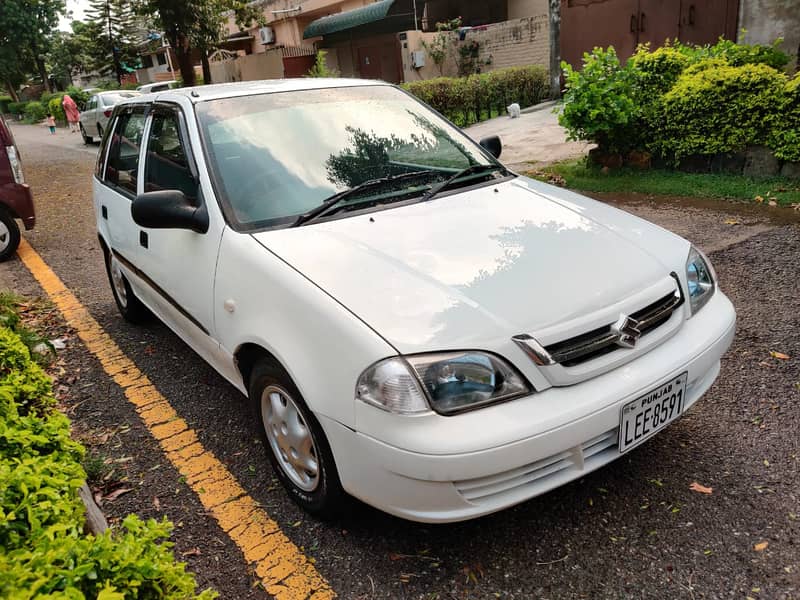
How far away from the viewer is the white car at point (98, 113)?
16562mm

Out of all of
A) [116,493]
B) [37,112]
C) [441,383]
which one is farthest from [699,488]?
[37,112]

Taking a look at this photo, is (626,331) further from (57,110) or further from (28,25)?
(28,25)

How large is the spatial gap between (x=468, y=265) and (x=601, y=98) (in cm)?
539

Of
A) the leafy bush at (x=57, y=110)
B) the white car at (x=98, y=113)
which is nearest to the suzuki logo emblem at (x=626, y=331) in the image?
the white car at (x=98, y=113)

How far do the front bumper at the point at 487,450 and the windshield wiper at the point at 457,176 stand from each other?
125 cm

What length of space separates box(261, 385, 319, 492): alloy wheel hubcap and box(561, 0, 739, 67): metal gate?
1115 centimetres

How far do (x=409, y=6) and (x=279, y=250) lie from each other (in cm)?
2168

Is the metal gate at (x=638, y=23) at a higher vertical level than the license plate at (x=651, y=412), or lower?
higher

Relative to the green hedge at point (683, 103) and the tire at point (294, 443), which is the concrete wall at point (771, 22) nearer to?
the green hedge at point (683, 103)

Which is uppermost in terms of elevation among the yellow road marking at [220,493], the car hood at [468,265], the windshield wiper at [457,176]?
the windshield wiper at [457,176]

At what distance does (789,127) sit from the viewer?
6.12 metres

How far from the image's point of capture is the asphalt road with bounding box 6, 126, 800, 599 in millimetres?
2158

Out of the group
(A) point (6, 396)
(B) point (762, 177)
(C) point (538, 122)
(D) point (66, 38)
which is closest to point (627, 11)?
(C) point (538, 122)

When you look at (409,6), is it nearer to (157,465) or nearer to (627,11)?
(627,11)
